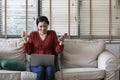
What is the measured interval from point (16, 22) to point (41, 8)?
0.50 m

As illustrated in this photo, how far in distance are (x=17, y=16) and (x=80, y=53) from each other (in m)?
1.33

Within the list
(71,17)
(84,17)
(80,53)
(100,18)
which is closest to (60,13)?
(71,17)

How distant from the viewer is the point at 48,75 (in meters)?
3.24

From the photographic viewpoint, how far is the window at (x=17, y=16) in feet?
14.2

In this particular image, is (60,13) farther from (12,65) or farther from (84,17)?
(12,65)

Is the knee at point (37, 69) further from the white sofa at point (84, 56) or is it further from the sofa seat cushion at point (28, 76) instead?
the white sofa at point (84, 56)

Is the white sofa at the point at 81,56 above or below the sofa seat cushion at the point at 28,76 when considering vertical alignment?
above

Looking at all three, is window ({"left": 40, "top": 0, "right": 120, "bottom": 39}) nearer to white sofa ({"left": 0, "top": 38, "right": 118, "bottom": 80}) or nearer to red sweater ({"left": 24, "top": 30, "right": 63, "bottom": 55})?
white sofa ({"left": 0, "top": 38, "right": 118, "bottom": 80})

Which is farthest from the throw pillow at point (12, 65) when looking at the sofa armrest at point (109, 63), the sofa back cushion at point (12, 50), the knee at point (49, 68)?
the sofa armrest at point (109, 63)

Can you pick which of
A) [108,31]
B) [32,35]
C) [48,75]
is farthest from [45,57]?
[108,31]

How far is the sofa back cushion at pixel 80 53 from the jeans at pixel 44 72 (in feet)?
1.83

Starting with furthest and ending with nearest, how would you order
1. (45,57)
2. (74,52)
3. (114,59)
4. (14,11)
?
(14,11) → (74,52) → (114,59) → (45,57)

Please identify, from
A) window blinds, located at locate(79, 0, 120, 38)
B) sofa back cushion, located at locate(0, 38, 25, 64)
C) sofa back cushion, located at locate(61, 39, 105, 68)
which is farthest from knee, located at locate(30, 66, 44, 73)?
window blinds, located at locate(79, 0, 120, 38)

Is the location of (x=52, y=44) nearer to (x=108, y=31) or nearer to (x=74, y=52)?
(x=74, y=52)
